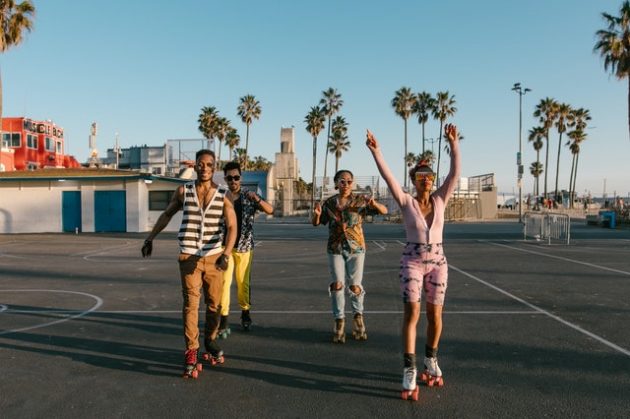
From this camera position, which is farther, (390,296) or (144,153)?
(144,153)

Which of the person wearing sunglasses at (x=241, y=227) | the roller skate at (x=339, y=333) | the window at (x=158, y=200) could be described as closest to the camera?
the roller skate at (x=339, y=333)

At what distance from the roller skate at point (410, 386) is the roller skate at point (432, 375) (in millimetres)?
299

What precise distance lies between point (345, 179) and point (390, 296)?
144 inches

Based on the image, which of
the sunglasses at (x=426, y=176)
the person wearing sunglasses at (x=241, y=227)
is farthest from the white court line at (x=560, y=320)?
the person wearing sunglasses at (x=241, y=227)

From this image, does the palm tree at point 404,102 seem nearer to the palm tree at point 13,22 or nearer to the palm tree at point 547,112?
the palm tree at point 547,112

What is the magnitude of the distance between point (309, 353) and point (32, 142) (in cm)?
6100

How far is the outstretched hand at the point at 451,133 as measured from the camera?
14.2 ft

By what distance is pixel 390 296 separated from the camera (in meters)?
8.37

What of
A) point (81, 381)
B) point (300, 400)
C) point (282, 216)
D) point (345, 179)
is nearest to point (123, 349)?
point (81, 381)

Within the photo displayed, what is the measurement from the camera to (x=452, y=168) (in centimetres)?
438

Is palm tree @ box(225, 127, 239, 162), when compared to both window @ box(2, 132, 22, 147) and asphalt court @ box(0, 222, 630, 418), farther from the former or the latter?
asphalt court @ box(0, 222, 630, 418)

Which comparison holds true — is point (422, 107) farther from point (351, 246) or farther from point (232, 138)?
point (351, 246)

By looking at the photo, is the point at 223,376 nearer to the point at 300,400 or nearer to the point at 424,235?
the point at 300,400

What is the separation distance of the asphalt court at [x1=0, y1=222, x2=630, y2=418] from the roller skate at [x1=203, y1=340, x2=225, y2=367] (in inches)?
3.6
